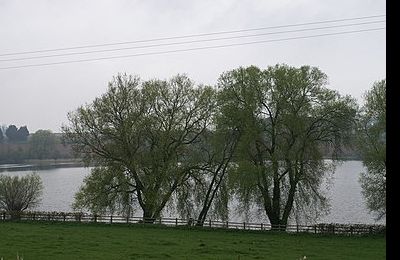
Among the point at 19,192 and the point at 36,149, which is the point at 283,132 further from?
the point at 36,149

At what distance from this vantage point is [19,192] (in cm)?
5000

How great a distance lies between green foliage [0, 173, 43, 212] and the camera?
161ft

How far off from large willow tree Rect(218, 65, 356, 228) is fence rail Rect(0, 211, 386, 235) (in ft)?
4.10

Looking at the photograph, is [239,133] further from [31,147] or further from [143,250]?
[31,147]

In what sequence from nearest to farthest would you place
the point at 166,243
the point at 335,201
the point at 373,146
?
the point at 166,243
the point at 373,146
the point at 335,201

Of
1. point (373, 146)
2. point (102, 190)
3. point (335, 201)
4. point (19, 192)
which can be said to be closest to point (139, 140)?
point (102, 190)

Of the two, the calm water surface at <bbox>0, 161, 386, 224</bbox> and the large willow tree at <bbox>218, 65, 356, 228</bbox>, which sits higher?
the large willow tree at <bbox>218, 65, 356, 228</bbox>

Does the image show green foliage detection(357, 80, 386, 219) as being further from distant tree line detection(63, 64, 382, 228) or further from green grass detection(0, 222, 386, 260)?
green grass detection(0, 222, 386, 260)

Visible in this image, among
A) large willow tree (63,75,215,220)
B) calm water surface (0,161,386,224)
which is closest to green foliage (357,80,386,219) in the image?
calm water surface (0,161,386,224)

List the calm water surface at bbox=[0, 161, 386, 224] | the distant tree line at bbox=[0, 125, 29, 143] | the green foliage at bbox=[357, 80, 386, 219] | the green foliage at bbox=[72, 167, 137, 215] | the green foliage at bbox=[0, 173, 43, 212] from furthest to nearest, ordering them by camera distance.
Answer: the distant tree line at bbox=[0, 125, 29, 143]
the green foliage at bbox=[0, 173, 43, 212]
the calm water surface at bbox=[0, 161, 386, 224]
the green foliage at bbox=[72, 167, 137, 215]
the green foliage at bbox=[357, 80, 386, 219]

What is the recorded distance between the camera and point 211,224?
36719 mm

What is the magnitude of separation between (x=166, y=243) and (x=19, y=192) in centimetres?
2749
